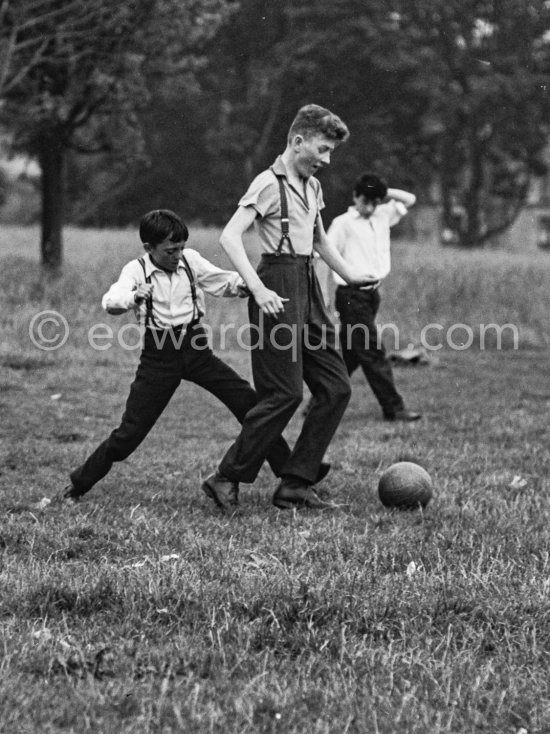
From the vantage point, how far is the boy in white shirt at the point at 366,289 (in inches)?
409

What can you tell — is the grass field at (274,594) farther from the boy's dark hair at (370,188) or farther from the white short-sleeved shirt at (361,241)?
the boy's dark hair at (370,188)

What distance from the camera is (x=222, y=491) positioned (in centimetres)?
646

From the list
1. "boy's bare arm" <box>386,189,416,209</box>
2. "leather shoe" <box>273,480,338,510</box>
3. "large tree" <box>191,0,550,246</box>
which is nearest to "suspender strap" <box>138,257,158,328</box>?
"leather shoe" <box>273,480,338,510</box>

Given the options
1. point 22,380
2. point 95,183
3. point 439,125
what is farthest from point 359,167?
point 22,380

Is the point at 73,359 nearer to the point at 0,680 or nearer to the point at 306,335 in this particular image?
the point at 306,335

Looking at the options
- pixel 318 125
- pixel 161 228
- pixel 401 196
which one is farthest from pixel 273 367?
pixel 401 196

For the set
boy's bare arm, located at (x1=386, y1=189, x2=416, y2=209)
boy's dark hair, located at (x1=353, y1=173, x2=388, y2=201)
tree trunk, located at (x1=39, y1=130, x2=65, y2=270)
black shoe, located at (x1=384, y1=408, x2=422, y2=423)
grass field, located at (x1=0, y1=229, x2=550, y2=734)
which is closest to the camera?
grass field, located at (x1=0, y1=229, x2=550, y2=734)

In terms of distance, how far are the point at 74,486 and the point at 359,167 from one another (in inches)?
1322

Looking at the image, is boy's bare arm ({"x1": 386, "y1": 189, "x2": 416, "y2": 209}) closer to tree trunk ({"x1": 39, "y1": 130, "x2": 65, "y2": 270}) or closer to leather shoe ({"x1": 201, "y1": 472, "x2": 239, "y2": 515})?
leather shoe ({"x1": 201, "y1": 472, "x2": 239, "y2": 515})

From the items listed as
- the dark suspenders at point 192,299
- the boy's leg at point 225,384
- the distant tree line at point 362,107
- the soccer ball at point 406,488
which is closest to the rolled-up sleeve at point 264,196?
the dark suspenders at point 192,299

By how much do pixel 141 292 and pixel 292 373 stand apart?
3.08 ft

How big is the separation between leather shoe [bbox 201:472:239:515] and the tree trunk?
14759 millimetres

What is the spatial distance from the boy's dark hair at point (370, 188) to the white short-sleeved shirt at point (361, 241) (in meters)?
0.19

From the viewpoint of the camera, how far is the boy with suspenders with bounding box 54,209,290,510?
6.12 meters
